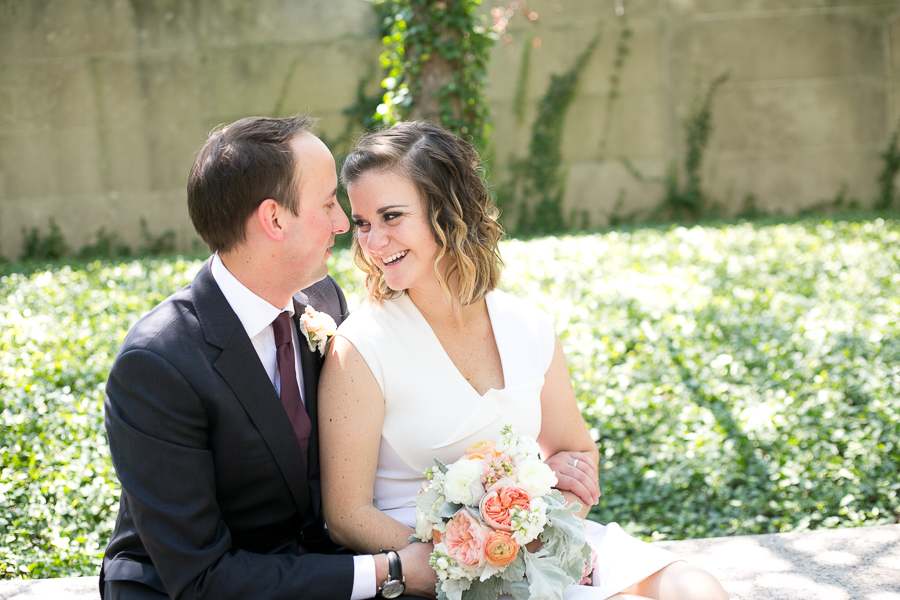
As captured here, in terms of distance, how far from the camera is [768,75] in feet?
35.7

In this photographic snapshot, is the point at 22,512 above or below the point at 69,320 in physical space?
Result: below

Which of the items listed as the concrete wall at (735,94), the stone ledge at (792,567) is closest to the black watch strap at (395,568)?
the stone ledge at (792,567)

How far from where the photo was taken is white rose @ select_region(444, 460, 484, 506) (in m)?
1.93

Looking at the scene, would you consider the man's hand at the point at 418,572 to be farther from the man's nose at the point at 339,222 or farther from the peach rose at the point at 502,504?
the man's nose at the point at 339,222

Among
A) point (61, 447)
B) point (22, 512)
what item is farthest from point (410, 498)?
point (61, 447)

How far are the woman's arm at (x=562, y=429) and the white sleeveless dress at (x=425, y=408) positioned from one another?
0.27 ft

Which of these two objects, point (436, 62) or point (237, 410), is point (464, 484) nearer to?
point (237, 410)

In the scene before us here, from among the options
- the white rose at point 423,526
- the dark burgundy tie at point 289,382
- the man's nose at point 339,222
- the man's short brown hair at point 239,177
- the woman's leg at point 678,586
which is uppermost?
the man's short brown hair at point 239,177

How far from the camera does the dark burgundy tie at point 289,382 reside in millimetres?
2160

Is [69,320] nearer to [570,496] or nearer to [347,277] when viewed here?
[347,277]

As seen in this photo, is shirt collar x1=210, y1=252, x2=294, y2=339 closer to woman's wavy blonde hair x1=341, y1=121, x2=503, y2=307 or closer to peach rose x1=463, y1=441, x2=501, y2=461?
woman's wavy blonde hair x1=341, y1=121, x2=503, y2=307

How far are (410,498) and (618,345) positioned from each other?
3.13m

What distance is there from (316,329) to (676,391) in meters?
3.07

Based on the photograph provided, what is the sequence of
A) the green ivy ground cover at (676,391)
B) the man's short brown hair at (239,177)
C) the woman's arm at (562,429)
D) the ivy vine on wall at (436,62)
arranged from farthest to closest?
the ivy vine on wall at (436,62) → the green ivy ground cover at (676,391) → the woman's arm at (562,429) → the man's short brown hair at (239,177)
